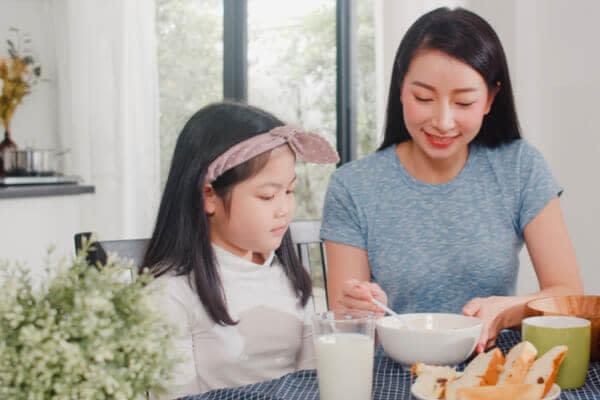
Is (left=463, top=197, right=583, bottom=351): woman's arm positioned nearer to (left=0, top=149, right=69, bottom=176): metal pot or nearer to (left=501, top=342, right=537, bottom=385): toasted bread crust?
(left=501, top=342, right=537, bottom=385): toasted bread crust

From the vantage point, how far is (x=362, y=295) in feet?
3.33

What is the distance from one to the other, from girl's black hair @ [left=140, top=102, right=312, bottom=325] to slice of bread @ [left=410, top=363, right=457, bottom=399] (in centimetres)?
45

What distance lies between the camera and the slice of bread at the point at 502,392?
2.12ft

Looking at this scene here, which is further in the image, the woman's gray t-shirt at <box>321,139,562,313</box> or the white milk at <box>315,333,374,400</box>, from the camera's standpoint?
the woman's gray t-shirt at <box>321,139,562,313</box>

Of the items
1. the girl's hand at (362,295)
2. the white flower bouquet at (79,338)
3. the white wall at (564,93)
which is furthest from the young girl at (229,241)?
the white wall at (564,93)

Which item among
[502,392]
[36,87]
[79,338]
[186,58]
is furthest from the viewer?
[36,87]

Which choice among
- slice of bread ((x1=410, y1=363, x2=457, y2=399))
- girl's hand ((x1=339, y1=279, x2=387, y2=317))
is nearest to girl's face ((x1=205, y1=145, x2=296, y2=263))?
girl's hand ((x1=339, y1=279, x2=387, y2=317))

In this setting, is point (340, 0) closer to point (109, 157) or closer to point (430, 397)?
point (109, 157)

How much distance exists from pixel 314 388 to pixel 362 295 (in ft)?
0.79

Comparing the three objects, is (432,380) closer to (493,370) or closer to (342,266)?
(493,370)

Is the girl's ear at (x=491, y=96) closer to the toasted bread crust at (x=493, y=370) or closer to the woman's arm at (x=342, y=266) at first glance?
the woman's arm at (x=342, y=266)

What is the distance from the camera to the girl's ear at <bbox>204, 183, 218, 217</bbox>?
1.14 m

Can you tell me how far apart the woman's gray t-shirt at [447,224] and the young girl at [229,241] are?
9.9 inches

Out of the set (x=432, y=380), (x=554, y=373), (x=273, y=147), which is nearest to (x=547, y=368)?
(x=554, y=373)
